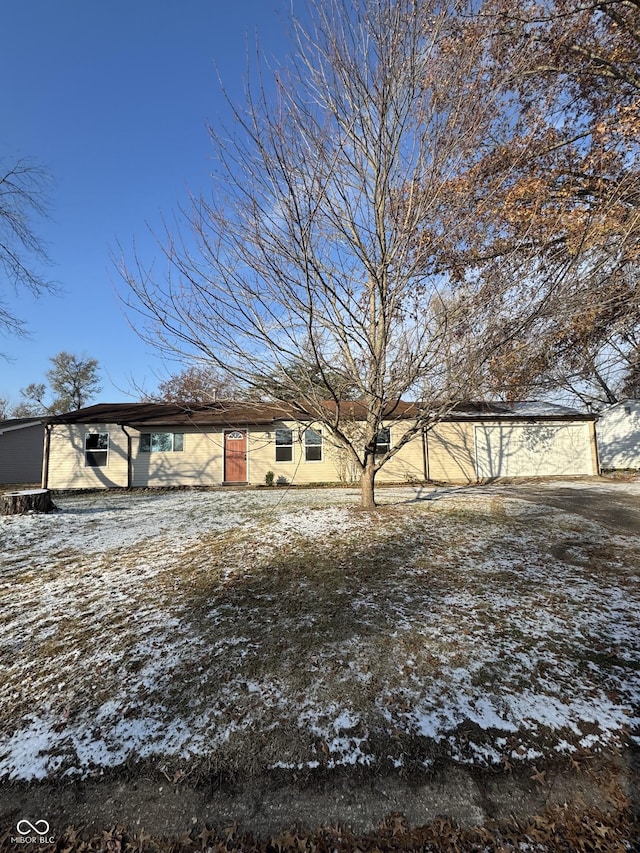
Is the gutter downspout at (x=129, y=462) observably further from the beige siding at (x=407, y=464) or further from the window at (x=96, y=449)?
the beige siding at (x=407, y=464)

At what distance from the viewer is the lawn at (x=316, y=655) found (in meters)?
2.12

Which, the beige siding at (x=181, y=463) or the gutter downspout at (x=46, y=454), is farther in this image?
the beige siding at (x=181, y=463)

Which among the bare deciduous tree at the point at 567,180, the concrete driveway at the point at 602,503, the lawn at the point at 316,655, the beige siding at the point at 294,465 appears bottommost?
the lawn at the point at 316,655

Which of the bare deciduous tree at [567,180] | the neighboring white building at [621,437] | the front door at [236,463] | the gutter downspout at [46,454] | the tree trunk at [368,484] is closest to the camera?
the bare deciduous tree at [567,180]

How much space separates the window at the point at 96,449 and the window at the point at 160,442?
1397mm

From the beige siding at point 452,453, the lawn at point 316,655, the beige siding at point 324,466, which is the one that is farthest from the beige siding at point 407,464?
the lawn at point 316,655

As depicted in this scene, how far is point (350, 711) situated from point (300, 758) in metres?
0.41

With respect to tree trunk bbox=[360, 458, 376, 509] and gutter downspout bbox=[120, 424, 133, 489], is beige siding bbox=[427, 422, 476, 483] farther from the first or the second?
gutter downspout bbox=[120, 424, 133, 489]

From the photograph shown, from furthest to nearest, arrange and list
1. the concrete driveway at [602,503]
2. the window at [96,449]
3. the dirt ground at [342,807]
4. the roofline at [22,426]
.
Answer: the roofline at [22,426] < the window at [96,449] < the concrete driveway at [602,503] < the dirt ground at [342,807]

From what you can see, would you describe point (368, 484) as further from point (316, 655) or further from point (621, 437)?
point (621, 437)

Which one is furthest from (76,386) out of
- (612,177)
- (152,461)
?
(612,177)

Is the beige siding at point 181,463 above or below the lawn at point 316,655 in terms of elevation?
above

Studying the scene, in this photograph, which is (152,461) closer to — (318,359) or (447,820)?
(318,359)

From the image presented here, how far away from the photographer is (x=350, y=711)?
234cm
